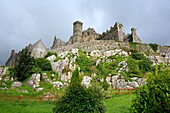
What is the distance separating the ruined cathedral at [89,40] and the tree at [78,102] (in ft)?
122

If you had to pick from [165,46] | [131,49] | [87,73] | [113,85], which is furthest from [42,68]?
[165,46]

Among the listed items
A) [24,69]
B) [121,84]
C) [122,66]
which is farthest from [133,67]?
[24,69]

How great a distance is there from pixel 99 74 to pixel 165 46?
24.8m

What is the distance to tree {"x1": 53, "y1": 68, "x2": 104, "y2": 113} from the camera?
13627 mm

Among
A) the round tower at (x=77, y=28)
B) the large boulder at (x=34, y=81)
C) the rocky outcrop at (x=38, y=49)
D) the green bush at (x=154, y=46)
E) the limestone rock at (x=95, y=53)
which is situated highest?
the round tower at (x=77, y=28)

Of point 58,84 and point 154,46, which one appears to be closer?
point 58,84

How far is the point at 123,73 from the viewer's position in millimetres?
39000

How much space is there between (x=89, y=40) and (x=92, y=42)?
10.1 metres

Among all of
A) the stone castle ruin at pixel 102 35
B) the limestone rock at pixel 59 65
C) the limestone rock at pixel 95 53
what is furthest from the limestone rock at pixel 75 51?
the stone castle ruin at pixel 102 35

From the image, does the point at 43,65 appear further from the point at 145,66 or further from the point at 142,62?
the point at 145,66

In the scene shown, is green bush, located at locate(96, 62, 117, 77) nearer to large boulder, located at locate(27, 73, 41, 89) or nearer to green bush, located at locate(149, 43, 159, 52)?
large boulder, located at locate(27, 73, 41, 89)

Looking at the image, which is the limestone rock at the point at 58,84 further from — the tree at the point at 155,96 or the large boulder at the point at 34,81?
the tree at the point at 155,96

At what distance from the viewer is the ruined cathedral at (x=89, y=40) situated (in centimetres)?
5247

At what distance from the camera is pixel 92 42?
53.2m
